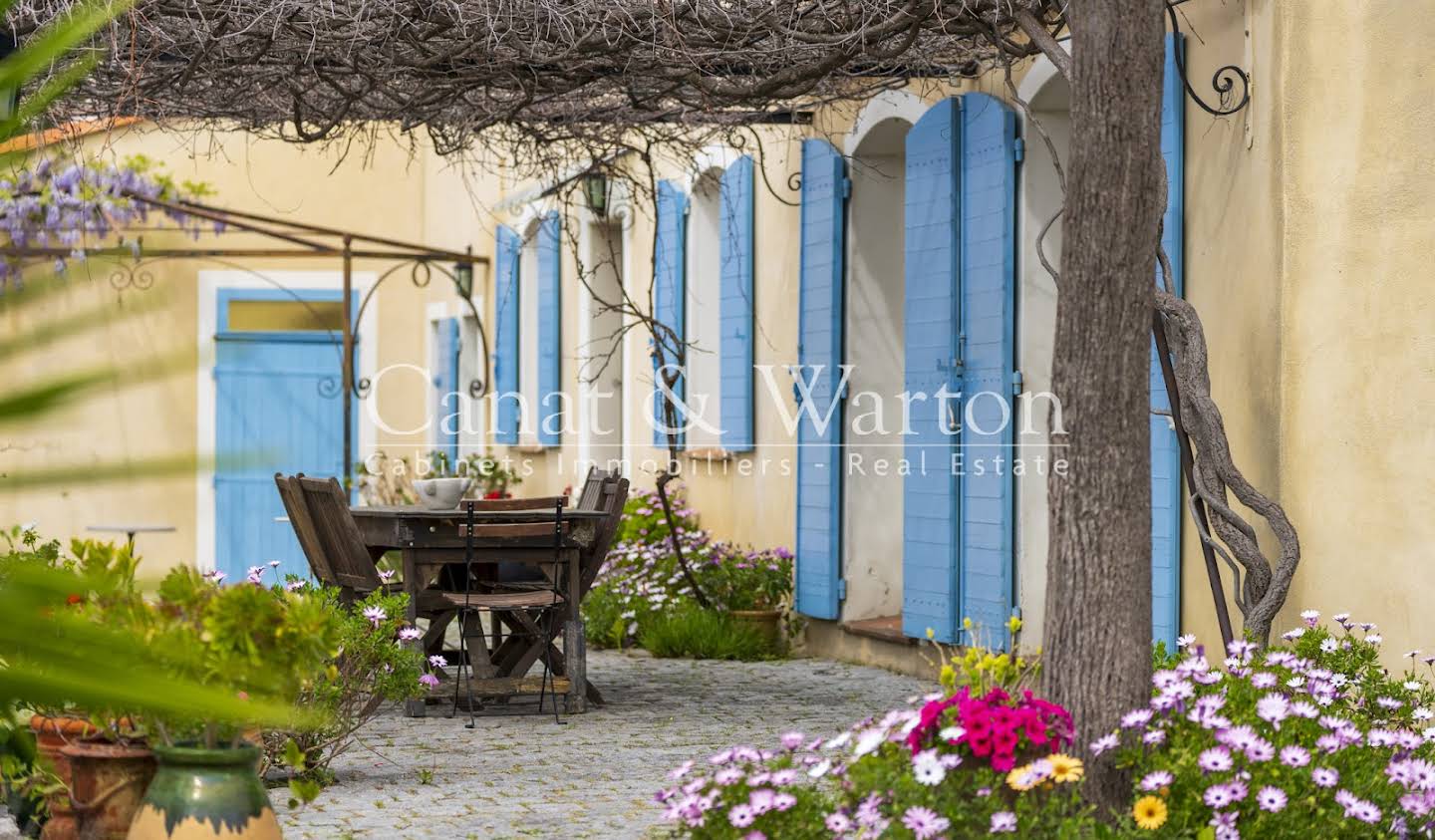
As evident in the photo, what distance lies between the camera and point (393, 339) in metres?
16.0

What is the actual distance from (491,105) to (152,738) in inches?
175

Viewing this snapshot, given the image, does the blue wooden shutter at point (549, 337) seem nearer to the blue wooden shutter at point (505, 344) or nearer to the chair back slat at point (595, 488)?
the blue wooden shutter at point (505, 344)

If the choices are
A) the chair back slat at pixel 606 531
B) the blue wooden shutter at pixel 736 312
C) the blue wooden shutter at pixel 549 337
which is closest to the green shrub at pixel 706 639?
the blue wooden shutter at pixel 736 312

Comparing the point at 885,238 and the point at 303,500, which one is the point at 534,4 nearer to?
the point at 303,500

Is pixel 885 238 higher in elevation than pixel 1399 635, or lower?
higher

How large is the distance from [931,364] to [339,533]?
286cm

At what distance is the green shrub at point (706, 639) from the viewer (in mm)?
9078

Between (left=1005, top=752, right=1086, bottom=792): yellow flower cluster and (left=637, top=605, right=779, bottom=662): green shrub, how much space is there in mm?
5750

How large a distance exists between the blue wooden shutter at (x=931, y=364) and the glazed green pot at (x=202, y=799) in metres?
4.76

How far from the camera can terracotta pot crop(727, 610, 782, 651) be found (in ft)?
30.5

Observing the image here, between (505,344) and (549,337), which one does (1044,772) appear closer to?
(549,337)

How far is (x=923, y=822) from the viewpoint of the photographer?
3193 millimetres

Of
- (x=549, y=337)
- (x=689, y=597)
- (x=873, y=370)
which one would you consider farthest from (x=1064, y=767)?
(x=549, y=337)

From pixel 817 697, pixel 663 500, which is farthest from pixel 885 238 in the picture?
pixel 817 697
